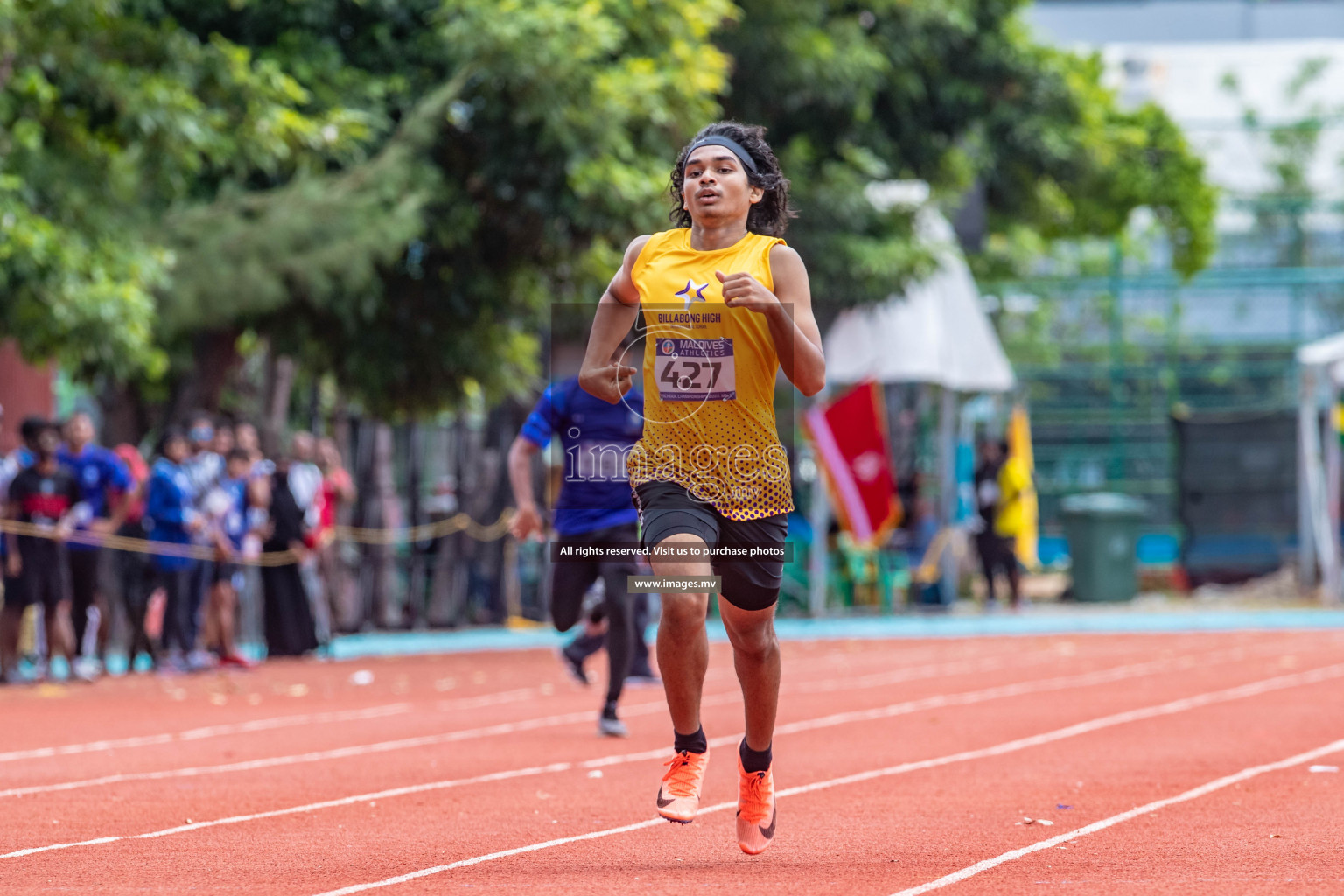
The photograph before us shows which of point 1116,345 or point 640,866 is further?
point 1116,345

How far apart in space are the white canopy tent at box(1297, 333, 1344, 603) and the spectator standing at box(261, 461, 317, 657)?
39.0 ft

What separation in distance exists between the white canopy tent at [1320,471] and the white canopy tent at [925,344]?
356 centimetres

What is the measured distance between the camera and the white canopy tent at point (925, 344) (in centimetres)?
2259

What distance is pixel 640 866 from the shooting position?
6031 millimetres

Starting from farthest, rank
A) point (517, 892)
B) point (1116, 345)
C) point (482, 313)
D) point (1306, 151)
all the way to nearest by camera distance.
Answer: point (1306, 151), point (1116, 345), point (482, 313), point (517, 892)

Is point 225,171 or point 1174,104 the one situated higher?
point 1174,104

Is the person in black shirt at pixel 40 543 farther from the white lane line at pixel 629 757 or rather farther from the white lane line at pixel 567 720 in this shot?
the white lane line at pixel 629 757

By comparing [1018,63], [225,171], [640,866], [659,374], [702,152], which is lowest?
[640,866]

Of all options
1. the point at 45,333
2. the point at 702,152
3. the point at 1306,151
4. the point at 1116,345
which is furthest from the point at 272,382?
the point at 1306,151

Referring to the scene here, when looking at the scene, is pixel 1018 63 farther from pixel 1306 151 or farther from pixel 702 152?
pixel 702 152

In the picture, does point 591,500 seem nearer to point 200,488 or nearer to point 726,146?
point 726,146

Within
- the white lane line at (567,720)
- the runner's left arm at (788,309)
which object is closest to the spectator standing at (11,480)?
A: the white lane line at (567,720)

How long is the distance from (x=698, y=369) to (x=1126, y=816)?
244 cm

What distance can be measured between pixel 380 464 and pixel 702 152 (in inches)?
665
